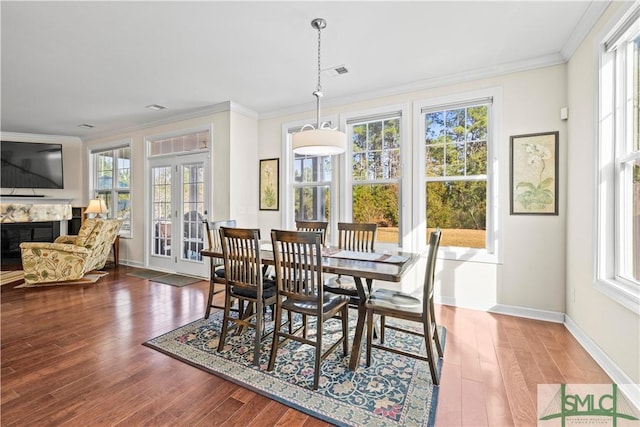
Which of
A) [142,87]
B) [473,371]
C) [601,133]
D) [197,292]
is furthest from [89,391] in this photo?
[601,133]

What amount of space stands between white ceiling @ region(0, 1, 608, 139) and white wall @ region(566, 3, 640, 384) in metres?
0.29

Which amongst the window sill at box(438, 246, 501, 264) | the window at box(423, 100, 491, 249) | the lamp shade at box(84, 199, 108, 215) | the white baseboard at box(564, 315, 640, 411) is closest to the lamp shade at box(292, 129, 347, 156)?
the window at box(423, 100, 491, 249)

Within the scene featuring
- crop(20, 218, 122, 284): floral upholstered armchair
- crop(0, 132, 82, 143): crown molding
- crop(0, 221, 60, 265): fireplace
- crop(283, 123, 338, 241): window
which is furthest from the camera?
crop(0, 132, 82, 143): crown molding

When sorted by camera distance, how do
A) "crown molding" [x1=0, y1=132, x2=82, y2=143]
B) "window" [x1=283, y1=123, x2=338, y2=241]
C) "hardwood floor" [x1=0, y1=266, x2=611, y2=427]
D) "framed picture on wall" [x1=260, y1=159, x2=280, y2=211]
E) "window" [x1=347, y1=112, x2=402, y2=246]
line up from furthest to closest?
"crown molding" [x1=0, y1=132, x2=82, y2=143]
"framed picture on wall" [x1=260, y1=159, x2=280, y2=211]
"window" [x1=283, y1=123, x2=338, y2=241]
"window" [x1=347, y1=112, x2=402, y2=246]
"hardwood floor" [x1=0, y1=266, x2=611, y2=427]

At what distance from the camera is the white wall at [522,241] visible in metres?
3.08

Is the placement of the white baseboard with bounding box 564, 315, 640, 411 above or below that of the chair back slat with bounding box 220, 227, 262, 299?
below

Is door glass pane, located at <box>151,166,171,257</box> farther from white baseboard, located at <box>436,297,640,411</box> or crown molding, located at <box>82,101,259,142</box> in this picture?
white baseboard, located at <box>436,297,640,411</box>

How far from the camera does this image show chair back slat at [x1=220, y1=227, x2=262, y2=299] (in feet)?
7.45

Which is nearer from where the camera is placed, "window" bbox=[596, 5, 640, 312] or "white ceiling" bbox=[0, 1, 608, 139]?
"window" bbox=[596, 5, 640, 312]

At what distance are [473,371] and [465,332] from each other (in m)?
0.72

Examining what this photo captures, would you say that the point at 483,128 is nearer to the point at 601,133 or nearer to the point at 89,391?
the point at 601,133

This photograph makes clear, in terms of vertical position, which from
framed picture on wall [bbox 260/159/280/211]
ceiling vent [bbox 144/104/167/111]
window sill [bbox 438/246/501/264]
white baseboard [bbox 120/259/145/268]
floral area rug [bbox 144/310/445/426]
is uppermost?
ceiling vent [bbox 144/104/167/111]

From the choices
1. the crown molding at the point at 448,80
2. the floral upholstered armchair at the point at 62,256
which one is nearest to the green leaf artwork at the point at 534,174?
the crown molding at the point at 448,80

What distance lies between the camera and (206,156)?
188 inches
